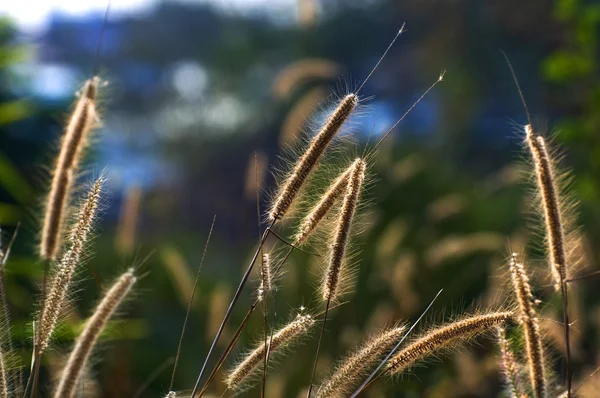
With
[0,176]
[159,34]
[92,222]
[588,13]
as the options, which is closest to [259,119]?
[159,34]

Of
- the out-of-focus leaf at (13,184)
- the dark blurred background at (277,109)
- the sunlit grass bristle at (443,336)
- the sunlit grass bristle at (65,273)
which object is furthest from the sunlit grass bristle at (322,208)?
the dark blurred background at (277,109)

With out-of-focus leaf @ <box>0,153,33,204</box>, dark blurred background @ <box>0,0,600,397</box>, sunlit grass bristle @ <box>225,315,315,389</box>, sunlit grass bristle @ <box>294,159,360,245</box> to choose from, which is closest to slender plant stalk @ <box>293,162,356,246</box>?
sunlit grass bristle @ <box>294,159,360,245</box>

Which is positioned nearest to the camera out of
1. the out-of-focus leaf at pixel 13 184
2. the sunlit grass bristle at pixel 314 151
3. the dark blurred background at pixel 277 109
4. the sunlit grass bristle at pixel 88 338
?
the sunlit grass bristle at pixel 314 151

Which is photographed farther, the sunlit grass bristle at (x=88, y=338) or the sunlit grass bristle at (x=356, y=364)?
the sunlit grass bristle at (x=88, y=338)

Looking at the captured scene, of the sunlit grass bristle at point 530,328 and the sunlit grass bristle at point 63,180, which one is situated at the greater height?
the sunlit grass bristle at point 63,180

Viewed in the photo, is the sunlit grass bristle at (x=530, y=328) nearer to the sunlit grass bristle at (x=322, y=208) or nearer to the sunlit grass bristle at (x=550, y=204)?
the sunlit grass bristle at (x=550, y=204)

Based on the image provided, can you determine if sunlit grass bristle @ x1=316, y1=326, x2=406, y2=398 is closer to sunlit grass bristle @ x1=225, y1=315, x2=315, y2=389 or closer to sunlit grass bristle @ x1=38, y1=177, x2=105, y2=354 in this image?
sunlit grass bristle @ x1=225, y1=315, x2=315, y2=389
